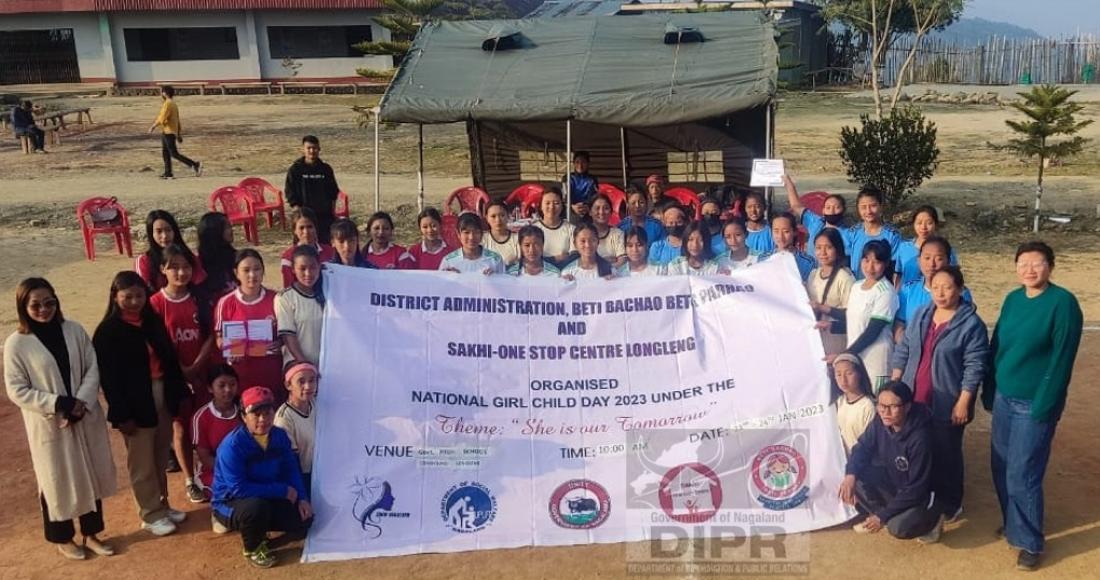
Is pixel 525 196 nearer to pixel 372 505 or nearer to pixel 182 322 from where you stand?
pixel 182 322

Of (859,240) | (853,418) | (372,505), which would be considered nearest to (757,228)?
(859,240)

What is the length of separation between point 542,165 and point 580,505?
883 centimetres

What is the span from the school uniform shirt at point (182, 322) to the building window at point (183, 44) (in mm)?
29687

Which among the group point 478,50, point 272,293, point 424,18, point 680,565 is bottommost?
point 680,565

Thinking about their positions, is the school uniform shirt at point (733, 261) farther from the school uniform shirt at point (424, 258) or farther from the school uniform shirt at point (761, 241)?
the school uniform shirt at point (424, 258)

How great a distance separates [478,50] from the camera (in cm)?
1105

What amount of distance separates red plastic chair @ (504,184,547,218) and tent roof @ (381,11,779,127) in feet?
5.17

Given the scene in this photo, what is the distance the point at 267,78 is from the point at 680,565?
31.0 metres

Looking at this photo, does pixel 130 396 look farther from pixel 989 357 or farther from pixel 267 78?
pixel 267 78

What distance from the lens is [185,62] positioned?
104ft

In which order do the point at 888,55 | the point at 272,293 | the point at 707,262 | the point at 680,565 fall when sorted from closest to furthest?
the point at 680,565 < the point at 272,293 < the point at 707,262 < the point at 888,55

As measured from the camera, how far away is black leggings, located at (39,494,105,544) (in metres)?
4.60

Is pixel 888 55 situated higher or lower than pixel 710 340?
higher

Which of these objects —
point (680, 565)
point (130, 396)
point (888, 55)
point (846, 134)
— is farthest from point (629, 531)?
point (888, 55)
